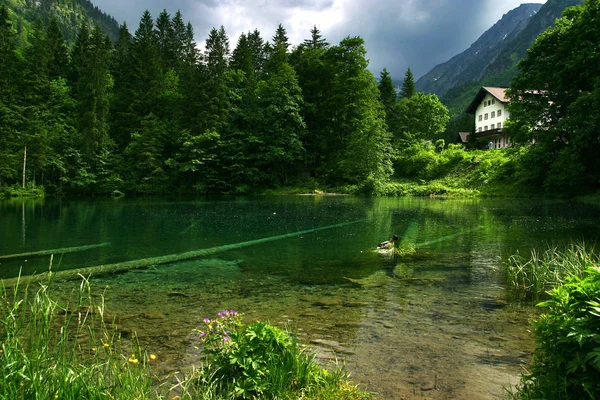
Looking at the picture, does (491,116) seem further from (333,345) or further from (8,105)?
(8,105)

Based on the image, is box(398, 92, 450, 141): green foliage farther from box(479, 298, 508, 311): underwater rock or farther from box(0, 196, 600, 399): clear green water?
box(479, 298, 508, 311): underwater rock

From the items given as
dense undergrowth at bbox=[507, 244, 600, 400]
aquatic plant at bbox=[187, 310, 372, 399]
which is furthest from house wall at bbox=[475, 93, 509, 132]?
aquatic plant at bbox=[187, 310, 372, 399]

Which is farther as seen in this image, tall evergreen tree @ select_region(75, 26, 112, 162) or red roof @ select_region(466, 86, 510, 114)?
red roof @ select_region(466, 86, 510, 114)

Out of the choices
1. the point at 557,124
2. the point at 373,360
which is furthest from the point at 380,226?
the point at 557,124

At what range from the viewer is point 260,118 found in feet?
186

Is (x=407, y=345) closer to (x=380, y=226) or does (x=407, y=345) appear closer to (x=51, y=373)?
(x=51, y=373)

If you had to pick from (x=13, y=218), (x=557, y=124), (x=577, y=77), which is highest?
(x=577, y=77)

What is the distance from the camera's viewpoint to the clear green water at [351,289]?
5.38m

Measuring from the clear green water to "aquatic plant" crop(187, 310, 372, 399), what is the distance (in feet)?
3.51

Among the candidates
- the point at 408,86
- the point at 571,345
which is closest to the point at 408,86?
the point at 408,86

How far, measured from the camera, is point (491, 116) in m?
66.0

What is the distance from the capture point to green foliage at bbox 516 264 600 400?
2.73 metres

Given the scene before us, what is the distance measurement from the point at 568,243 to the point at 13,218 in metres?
29.2

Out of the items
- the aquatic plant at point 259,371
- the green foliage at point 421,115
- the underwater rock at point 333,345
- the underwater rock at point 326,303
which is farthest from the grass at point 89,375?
the green foliage at point 421,115
